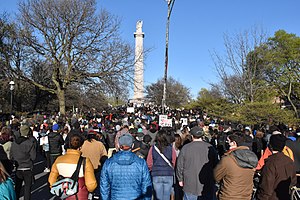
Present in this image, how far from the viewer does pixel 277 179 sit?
14.4ft

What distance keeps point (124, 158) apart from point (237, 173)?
1.52m

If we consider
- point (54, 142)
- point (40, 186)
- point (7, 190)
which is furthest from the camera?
point (54, 142)

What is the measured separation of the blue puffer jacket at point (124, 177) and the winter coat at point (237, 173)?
3.51ft

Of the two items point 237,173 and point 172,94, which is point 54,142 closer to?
point 237,173

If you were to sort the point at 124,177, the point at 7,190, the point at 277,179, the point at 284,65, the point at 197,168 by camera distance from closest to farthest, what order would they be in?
the point at 7,190
the point at 124,177
the point at 277,179
the point at 197,168
the point at 284,65

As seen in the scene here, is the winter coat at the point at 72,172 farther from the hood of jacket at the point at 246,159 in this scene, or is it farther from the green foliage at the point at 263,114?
the green foliage at the point at 263,114

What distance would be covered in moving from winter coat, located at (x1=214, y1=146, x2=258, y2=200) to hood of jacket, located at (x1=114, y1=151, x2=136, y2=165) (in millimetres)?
1221

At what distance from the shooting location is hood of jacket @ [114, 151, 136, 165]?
3.94m

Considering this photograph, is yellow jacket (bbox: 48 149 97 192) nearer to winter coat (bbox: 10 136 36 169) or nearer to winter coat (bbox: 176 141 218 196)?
winter coat (bbox: 176 141 218 196)

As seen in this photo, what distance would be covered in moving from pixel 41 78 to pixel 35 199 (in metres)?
28.9

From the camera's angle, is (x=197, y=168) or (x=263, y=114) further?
(x=263, y=114)

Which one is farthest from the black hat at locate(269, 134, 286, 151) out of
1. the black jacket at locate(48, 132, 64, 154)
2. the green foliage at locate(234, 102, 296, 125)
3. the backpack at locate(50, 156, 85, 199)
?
the green foliage at locate(234, 102, 296, 125)

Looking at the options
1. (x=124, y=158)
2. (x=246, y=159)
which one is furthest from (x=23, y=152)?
(x=246, y=159)

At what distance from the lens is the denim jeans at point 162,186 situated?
578cm
